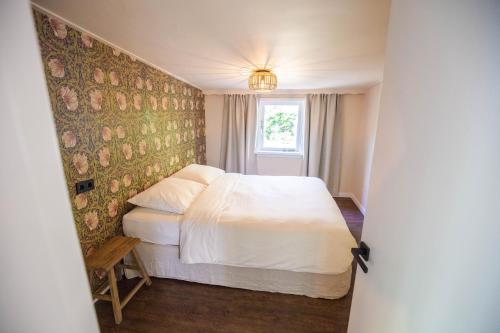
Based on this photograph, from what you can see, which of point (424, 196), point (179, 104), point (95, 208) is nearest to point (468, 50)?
point (424, 196)

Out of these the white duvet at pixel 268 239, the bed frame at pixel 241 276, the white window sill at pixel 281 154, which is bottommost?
the bed frame at pixel 241 276

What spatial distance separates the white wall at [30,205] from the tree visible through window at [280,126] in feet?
12.8

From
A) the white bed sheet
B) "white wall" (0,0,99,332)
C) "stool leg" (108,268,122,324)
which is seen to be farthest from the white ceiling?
"stool leg" (108,268,122,324)

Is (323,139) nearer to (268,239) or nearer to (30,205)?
(268,239)

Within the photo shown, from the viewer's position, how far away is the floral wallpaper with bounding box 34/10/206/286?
4.44ft

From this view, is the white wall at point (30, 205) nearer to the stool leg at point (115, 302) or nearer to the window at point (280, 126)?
the stool leg at point (115, 302)

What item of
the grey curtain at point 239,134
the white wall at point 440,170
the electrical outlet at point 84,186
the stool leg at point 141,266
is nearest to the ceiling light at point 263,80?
the white wall at point 440,170

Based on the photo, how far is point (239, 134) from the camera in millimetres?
4203

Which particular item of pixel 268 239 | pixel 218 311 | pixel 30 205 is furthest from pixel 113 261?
pixel 30 205

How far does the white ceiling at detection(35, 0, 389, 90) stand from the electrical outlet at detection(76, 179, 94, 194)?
1111mm

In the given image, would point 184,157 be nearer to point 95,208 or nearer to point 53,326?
point 95,208

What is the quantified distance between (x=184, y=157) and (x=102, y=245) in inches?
73.7

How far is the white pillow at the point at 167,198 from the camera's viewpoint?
1.94 metres

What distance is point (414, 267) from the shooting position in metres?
0.63
